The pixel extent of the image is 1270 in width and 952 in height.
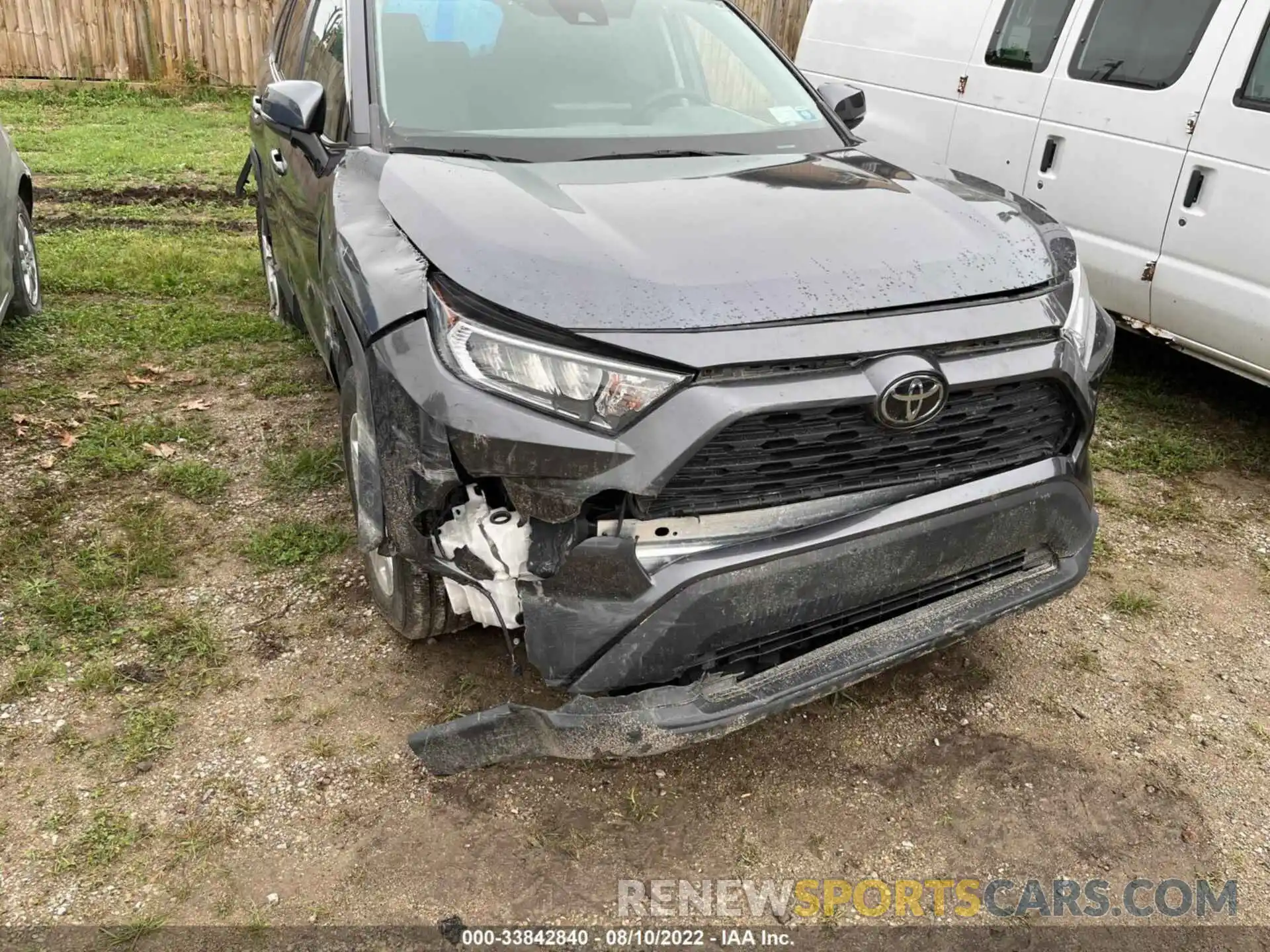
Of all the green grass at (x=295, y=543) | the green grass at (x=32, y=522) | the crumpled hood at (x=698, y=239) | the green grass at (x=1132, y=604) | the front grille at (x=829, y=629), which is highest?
the crumpled hood at (x=698, y=239)

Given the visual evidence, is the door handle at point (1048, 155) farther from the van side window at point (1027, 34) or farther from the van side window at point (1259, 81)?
the van side window at point (1259, 81)

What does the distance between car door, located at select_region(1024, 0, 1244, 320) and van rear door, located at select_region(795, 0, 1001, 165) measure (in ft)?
2.20

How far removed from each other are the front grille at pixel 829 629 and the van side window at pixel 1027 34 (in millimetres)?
3493

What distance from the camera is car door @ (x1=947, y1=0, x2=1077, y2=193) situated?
16.0ft

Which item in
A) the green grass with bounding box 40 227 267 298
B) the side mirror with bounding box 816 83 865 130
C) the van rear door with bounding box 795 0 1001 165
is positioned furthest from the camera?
the green grass with bounding box 40 227 267 298

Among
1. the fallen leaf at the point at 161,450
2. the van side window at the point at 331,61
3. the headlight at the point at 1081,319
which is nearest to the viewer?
the headlight at the point at 1081,319

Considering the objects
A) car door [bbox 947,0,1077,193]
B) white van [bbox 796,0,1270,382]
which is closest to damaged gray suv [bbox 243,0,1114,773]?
white van [bbox 796,0,1270,382]

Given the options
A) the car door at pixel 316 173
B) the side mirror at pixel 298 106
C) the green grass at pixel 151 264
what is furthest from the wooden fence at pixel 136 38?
the side mirror at pixel 298 106

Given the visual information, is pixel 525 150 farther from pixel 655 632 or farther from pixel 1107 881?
pixel 1107 881

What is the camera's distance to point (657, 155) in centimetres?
292

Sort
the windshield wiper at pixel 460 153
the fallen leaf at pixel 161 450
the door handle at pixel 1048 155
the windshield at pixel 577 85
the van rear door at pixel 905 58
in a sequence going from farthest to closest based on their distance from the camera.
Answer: the van rear door at pixel 905 58 → the door handle at pixel 1048 155 → the fallen leaf at pixel 161 450 → the windshield at pixel 577 85 → the windshield wiper at pixel 460 153

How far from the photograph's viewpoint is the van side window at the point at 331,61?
10.0ft

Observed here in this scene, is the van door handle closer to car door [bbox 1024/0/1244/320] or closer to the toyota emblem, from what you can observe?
car door [bbox 1024/0/1244/320]

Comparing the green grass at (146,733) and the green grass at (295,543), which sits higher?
the green grass at (295,543)
